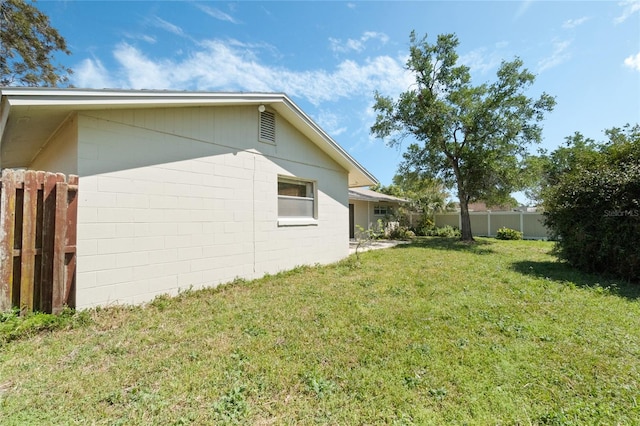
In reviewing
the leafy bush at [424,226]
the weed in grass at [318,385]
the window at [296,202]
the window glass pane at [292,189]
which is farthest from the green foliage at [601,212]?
the leafy bush at [424,226]

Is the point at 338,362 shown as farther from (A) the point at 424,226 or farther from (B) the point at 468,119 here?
(A) the point at 424,226

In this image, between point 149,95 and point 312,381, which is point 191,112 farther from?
point 312,381

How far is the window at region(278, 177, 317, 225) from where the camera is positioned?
7.13 m

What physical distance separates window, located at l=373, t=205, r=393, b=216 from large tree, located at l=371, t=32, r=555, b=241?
15.8 feet

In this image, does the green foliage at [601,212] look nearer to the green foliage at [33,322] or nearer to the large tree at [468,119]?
the large tree at [468,119]

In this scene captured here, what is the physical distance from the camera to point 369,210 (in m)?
18.2

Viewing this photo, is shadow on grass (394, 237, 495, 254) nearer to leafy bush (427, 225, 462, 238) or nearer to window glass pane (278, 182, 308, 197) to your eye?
leafy bush (427, 225, 462, 238)

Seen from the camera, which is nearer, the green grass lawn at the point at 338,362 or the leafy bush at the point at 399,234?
the green grass lawn at the point at 338,362

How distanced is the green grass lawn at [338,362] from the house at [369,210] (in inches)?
459

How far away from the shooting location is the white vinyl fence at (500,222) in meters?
17.3

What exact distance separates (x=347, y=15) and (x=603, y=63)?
780 cm

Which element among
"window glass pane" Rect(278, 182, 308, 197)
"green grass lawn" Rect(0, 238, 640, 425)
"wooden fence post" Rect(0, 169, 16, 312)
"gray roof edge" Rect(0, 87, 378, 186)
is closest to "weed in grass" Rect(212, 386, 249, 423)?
"green grass lawn" Rect(0, 238, 640, 425)

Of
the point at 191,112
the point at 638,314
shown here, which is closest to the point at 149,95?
the point at 191,112

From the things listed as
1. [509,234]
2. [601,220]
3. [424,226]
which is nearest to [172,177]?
[601,220]
